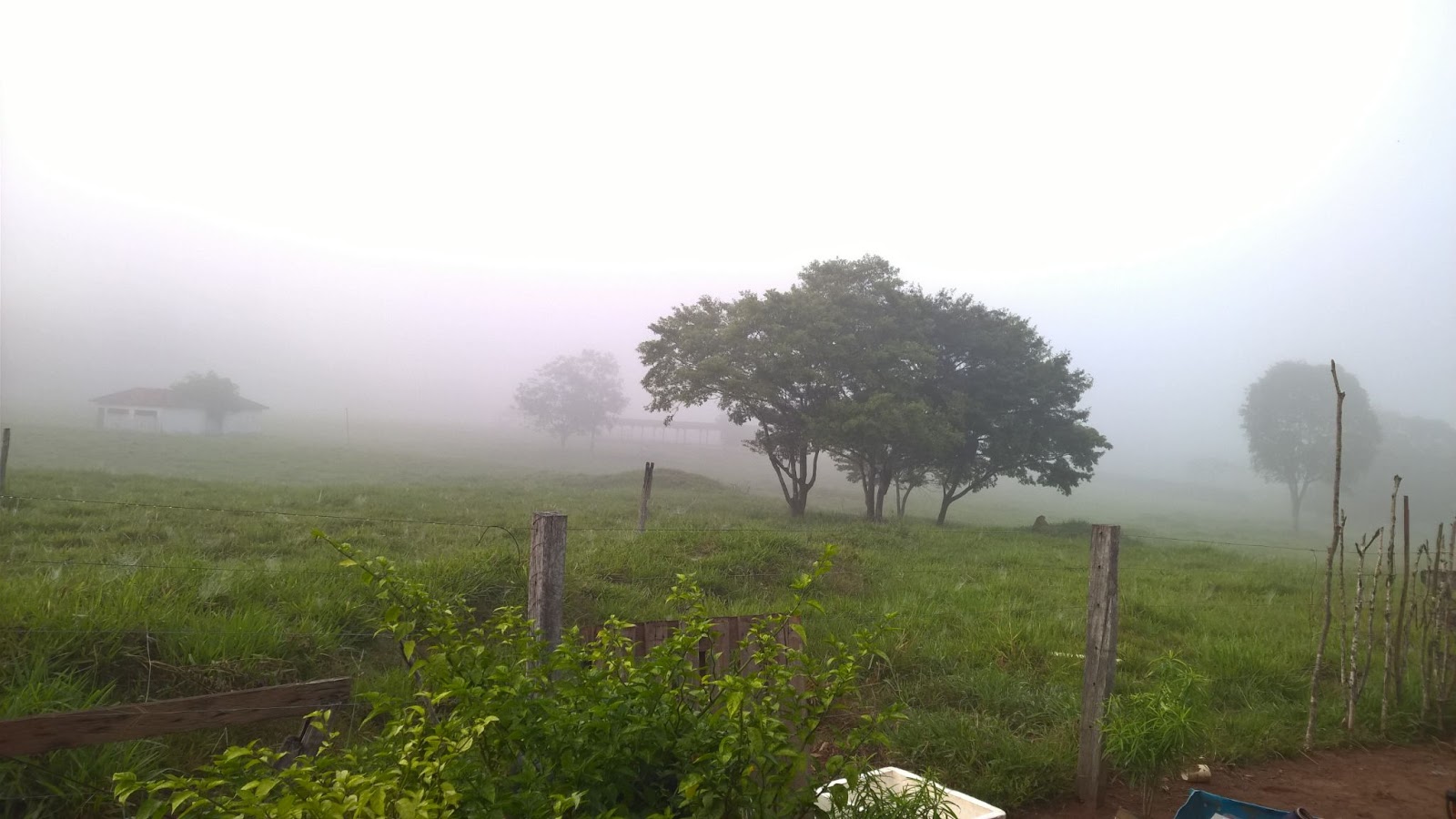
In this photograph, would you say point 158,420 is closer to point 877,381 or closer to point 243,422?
point 243,422

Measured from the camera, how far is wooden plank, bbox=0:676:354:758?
321cm

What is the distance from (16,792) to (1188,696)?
25.4 feet

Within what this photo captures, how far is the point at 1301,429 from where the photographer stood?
51969 millimetres

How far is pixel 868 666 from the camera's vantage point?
22.1ft

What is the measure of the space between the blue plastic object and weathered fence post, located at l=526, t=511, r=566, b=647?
3.52 meters

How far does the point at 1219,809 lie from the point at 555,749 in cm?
386

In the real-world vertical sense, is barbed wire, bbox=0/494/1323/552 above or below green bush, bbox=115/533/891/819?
below

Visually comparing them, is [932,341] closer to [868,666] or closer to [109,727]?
[868,666]

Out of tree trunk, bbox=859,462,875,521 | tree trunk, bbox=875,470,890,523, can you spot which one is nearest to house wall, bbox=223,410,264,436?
tree trunk, bbox=859,462,875,521

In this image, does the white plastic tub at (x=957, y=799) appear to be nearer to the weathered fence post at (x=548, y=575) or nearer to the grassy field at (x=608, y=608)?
the grassy field at (x=608, y=608)

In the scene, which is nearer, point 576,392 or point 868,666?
point 868,666

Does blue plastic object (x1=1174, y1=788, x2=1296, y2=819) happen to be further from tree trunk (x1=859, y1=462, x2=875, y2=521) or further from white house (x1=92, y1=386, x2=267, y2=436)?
white house (x1=92, y1=386, x2=267, y2=436)

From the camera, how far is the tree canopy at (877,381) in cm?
2358

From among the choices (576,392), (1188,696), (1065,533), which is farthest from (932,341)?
(576,392)
